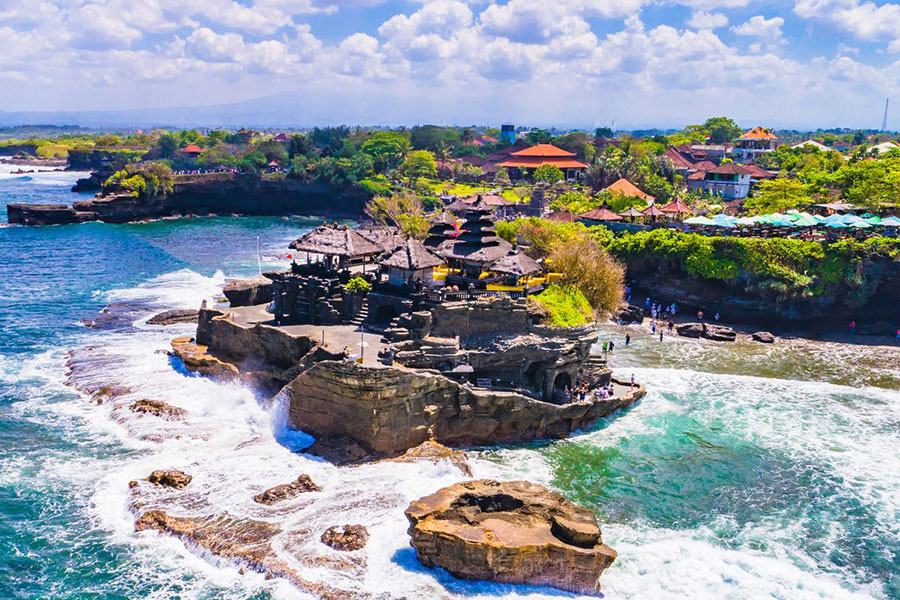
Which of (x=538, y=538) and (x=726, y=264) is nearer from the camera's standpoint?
(x=538, y=538)

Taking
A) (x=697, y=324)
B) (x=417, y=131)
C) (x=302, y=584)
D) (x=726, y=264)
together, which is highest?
(x=417, y=131)

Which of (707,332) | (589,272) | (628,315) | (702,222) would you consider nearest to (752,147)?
(702,222)

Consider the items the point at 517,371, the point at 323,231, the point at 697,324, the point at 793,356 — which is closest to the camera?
the point at 517,371

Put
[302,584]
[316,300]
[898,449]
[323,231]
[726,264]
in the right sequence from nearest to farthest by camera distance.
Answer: [302,584], [898,449], [316,300], [323,231], [726,264]

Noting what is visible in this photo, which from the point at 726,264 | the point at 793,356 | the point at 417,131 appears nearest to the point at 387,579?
the point at 793,356

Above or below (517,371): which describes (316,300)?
above

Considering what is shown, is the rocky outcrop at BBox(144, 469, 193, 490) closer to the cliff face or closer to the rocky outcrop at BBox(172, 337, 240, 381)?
the rocky outcrop at BBox(172, 337, 240, 381)

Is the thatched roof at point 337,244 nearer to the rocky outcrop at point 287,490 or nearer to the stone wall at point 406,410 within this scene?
the stone wall at point 406,410

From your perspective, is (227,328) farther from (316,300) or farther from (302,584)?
(302,584)
